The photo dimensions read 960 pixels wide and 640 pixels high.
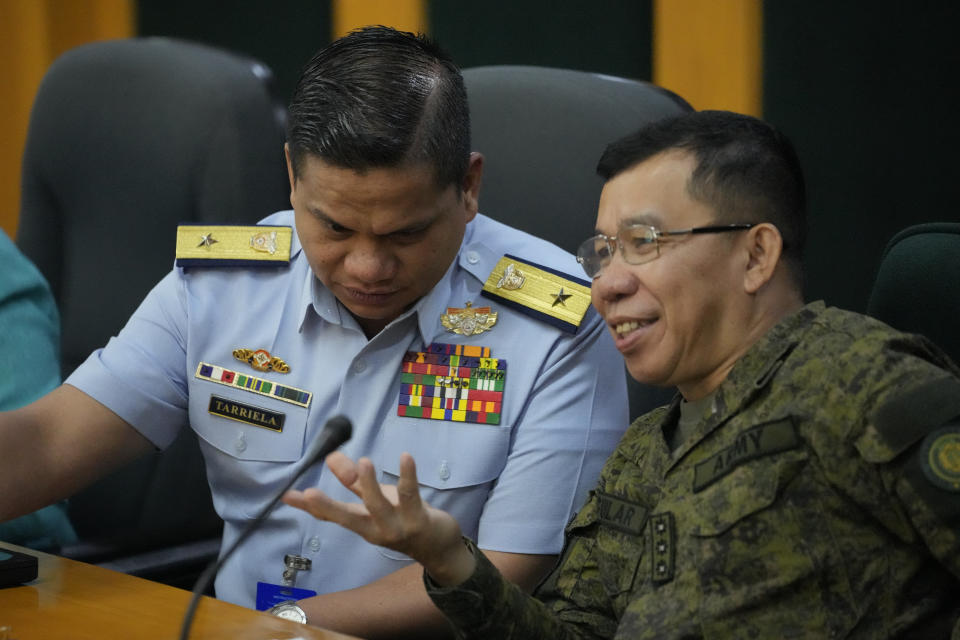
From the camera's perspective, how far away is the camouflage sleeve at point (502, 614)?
4.07ft

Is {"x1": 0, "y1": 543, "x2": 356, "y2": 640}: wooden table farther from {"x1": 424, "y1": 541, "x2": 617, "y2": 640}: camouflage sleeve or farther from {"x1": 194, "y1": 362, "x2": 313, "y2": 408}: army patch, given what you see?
{"x1": 194, "y1": 362, "x2": 313, "y2": 408}: army patch

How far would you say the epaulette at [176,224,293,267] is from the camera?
1.82 m

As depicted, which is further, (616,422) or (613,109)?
(613,109)

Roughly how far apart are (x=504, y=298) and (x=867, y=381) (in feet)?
2.19

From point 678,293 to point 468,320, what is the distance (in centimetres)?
45

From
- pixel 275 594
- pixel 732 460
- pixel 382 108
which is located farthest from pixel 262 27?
pixel 732 460

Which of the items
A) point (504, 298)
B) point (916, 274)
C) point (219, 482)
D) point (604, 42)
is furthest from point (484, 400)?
point (604, 42)

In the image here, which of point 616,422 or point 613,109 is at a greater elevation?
point 613,109

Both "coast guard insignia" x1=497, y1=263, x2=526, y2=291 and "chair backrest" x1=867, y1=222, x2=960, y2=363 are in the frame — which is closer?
"chair backrest" x1=867, y1=222, x2=960, y2=363

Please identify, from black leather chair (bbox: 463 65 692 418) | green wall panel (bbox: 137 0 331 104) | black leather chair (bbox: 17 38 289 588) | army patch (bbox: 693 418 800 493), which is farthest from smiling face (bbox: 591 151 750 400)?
green wall panel (bbox: 137 0 331 104)

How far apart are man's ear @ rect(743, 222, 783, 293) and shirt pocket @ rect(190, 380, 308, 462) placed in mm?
697

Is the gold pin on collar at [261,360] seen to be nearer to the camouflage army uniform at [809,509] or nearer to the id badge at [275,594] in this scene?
the id badge at [275,594]

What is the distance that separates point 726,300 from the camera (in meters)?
1.34

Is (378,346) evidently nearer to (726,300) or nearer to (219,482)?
(219,482)
